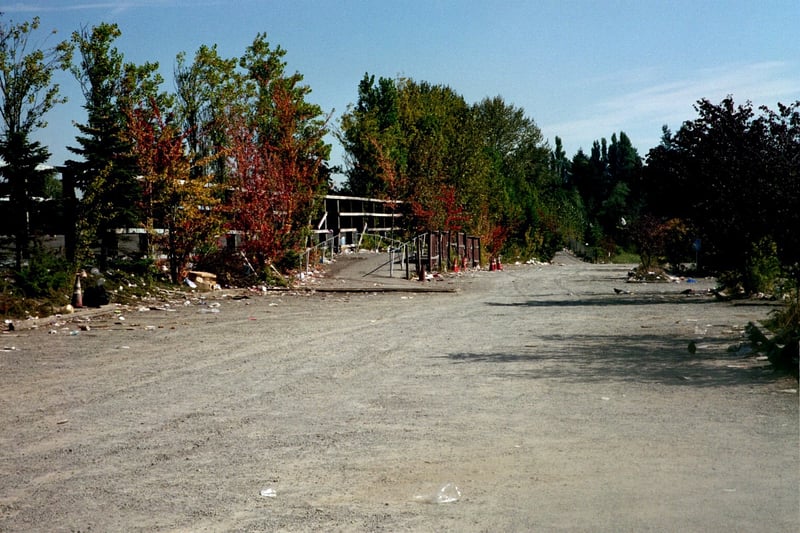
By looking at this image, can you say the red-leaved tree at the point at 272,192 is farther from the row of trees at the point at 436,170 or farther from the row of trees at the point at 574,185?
the row of trees at the point at 436,170

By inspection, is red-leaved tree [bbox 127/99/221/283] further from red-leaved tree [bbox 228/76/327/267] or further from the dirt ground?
the dirt ground

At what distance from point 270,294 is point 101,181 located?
553 cm

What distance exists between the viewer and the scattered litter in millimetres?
5070

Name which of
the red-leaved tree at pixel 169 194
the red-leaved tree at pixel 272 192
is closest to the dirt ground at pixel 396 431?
the red-leaved tree at pixel 169 194

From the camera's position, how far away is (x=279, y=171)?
27516 mm

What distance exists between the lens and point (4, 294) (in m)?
15.8

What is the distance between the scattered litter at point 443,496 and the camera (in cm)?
507

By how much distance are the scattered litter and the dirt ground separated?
1.3 inches

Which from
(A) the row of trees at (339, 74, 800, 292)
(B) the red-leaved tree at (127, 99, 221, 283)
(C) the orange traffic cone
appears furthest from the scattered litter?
(B) the red-leaved tree at (127, 99, 221, 283)

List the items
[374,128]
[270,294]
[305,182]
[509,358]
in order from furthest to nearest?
[374,128]
[305,182]
[270,294]
[509,358]

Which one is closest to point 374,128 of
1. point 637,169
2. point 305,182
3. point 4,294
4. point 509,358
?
point 305,182

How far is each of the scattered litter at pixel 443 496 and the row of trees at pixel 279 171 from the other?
10.0 metres

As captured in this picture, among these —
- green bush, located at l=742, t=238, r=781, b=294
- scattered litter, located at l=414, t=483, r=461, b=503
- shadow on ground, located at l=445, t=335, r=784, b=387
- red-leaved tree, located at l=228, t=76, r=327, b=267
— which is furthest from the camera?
red-leaved tree, located at l=228, t=76, r=327, b=267

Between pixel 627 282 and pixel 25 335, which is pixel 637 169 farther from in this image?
pixel 25 335
